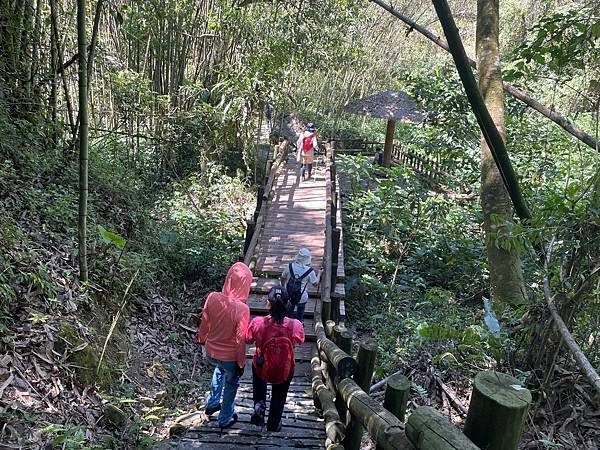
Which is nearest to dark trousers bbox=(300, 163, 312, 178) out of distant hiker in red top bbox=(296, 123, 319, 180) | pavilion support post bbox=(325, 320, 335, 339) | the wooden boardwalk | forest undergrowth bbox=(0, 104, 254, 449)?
distant hiker in red top bbox=(296, 123, 319, 180)

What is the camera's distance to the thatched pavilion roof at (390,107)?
13086 millimetres

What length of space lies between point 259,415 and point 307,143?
7.92m

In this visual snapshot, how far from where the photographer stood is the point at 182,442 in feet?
10.8

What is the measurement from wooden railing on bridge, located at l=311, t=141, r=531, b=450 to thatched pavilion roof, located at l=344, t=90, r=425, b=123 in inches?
381

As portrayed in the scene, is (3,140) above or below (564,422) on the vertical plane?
above

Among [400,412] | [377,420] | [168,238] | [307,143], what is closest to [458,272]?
[307,143]

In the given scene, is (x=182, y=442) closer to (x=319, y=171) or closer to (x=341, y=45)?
(x=319, y=171)

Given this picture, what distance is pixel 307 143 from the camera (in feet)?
35.7

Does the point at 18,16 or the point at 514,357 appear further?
the point at 18,16

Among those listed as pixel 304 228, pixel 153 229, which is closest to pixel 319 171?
pixel 304 228

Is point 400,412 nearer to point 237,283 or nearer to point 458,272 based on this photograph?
point 237,283

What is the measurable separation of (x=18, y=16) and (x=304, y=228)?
5424 mm

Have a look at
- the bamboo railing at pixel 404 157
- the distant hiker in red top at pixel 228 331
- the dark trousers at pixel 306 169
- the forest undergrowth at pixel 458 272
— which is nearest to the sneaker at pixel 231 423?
the distant hiker in red top at pixel 228 331

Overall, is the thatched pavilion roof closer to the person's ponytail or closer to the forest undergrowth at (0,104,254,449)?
the forest undergrowth at (0,104,254,449)
